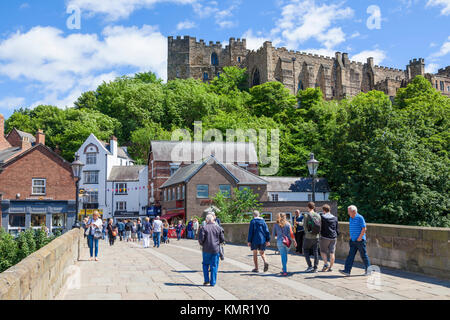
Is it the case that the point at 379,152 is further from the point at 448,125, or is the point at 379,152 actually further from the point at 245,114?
the point at 245,114

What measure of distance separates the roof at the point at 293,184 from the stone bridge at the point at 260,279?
36.8 metres

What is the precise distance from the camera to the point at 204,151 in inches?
2243

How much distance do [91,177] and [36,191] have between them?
18.9 meters

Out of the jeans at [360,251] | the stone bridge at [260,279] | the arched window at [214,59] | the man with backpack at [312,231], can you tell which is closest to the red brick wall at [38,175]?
the stone bridge at [260,279]

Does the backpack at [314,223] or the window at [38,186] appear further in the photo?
the window at [38,186]

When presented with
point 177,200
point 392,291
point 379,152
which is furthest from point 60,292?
point 177,200

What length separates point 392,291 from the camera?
28.4ft

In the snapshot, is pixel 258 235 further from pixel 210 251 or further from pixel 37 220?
pixel 37 220

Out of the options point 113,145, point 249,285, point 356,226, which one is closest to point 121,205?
point 113,145

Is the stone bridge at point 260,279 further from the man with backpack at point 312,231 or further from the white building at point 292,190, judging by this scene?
the white building at point 292,190

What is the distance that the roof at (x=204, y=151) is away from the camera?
5506 cm

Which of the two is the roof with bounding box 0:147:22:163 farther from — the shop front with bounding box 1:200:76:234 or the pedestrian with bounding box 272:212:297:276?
the pedestrian with bounding box 272:212:297:276

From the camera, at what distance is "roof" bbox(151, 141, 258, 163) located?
55.1 meters
